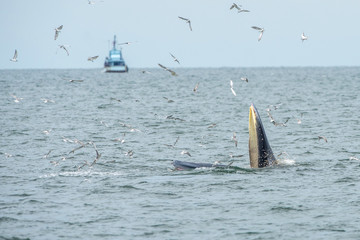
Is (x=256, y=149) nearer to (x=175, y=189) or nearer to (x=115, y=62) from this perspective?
(x=175, y=189)

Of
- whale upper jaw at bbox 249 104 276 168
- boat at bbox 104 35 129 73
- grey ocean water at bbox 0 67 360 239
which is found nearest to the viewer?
grey ocean water at bbox 0 67 360 239

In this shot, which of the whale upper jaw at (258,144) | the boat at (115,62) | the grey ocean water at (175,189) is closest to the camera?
the grey ocean water at (175,189)

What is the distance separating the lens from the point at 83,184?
19.5 m

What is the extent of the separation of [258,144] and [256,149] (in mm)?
390

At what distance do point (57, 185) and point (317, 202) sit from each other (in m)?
6.94

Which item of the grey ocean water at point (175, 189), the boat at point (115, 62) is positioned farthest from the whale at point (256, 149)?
the boat at point (115, 62)

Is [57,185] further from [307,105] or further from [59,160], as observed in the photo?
[307,105]

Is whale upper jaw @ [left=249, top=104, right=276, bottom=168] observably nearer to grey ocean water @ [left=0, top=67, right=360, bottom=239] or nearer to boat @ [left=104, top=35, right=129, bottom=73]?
grey ocean water @ [left=0, top=67, right=360, bottom=239]

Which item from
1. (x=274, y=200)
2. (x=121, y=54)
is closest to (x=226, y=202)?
(x=274, y=200)

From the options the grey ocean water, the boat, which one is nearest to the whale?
the grey ocean water

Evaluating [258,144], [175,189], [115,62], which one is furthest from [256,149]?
[115,62]

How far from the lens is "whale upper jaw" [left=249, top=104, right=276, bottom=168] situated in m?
19.6

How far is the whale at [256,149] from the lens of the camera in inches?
773

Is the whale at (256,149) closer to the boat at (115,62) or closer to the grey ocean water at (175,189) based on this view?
the grey ocean water at (175,189)
